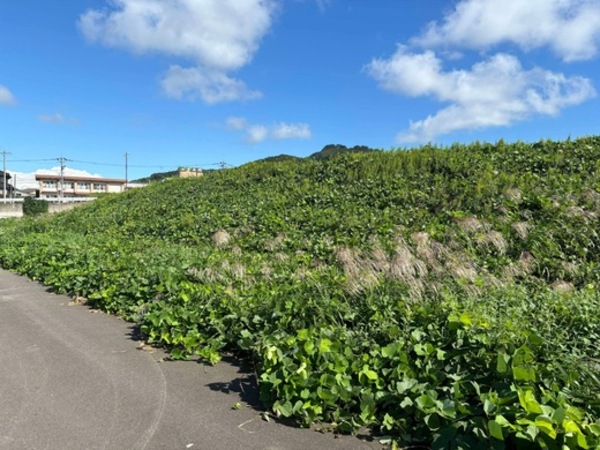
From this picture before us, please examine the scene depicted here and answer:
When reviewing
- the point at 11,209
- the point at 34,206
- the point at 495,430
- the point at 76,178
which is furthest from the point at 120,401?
the point at 76,178

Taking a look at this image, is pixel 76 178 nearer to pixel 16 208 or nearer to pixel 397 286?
pixel 16 208

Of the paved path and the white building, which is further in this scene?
the white building

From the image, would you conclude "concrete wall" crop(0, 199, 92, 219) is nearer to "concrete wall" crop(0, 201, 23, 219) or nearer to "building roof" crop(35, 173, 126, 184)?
"concrete wall" crop(0, 201, 23, 219)

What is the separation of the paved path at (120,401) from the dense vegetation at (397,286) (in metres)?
0.24

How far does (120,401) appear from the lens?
3264 mm

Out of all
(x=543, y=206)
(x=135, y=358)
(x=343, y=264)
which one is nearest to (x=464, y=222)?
(x=543, y=206)

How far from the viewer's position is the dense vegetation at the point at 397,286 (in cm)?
270

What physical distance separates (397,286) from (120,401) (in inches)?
104

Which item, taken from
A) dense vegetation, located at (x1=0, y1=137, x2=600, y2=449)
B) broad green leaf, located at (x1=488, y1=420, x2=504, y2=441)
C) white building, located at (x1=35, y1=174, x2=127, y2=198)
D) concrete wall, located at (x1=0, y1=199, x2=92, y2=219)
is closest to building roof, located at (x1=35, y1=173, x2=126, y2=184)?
white building, located at (x1=35, y1=174, x2=127, y2=198)

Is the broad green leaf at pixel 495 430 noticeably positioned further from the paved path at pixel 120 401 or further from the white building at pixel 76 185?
the white building at pixel 76 185

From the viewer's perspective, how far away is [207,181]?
582 inches

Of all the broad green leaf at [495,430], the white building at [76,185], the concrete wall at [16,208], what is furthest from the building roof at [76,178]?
the broad green leaf at [495,430]

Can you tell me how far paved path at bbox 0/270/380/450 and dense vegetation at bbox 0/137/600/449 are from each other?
24cm

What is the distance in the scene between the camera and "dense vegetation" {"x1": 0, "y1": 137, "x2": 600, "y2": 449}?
270 cm
